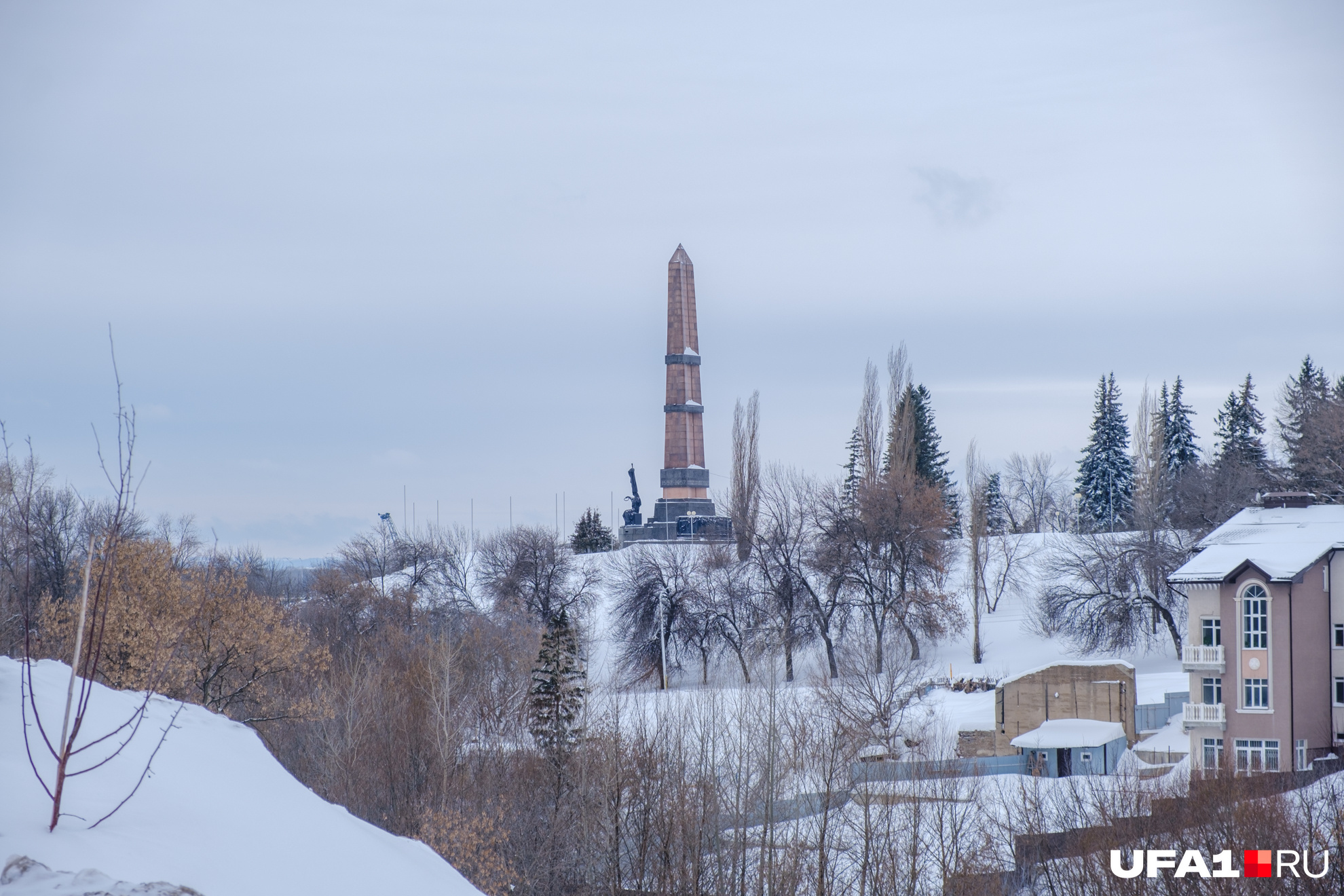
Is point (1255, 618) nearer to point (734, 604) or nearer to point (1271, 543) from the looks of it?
point (1271, 543)

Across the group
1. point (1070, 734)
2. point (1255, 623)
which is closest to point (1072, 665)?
point (1070, 734)

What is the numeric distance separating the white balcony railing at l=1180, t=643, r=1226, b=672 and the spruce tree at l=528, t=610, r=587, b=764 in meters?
16.1

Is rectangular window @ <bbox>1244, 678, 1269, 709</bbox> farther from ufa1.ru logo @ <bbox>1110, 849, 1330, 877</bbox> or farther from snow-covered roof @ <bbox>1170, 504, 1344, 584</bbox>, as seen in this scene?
ufa1.ru logo @ <bbox>1110, 849, 1330, 877</bbox>

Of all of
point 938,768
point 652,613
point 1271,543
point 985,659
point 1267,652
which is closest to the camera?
point 938,768

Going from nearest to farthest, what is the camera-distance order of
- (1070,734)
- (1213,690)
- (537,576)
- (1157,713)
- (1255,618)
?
1. (1255,618)
2. (1213,690)
3. (1070,734)
4. (1157,713)
5. (537,576)

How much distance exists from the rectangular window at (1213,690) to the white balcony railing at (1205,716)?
241 mm

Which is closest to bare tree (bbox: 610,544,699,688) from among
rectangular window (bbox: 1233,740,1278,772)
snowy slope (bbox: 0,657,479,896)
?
rectangular window (bbox: 1233,740,1278,772)

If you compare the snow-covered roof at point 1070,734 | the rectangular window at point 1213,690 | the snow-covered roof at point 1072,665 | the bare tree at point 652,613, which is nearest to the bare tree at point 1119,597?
the snow-covered roof at point 1072,665

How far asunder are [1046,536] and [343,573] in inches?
1561

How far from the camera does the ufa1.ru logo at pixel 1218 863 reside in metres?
16.7

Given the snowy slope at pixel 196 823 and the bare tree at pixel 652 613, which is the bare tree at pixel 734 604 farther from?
the snowy slope at pixel 196 823

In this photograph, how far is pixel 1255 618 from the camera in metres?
28.8

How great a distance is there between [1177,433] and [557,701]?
45.6 metres

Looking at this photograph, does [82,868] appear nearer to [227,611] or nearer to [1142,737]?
[227,611]
